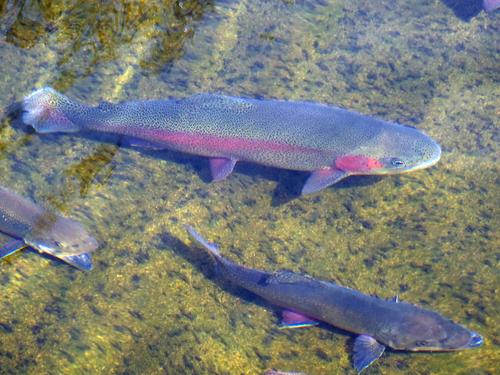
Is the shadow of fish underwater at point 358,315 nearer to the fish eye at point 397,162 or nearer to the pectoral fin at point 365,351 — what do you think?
the pectoral fin at point 365,351

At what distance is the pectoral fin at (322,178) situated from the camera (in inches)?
187

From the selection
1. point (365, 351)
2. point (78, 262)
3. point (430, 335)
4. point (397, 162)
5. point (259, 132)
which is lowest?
point (365, 351)

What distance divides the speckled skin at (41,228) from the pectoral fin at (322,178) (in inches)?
79.8

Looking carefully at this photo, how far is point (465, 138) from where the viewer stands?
5215 mm

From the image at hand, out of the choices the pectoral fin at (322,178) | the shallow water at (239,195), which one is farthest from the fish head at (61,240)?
the pectoral fin at (322,178)

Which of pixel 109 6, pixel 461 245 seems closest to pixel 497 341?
pixel 461 245

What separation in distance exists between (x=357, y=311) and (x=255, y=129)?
1.95 m

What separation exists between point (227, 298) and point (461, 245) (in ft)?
6.99

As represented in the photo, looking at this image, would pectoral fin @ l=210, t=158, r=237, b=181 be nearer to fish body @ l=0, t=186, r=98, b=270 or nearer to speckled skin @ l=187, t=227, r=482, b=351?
speckled skin @ l=187, t=227, r=482, b=351

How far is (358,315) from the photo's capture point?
13.3 ft

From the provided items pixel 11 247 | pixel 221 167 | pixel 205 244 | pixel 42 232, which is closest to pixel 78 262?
pixel 42 232

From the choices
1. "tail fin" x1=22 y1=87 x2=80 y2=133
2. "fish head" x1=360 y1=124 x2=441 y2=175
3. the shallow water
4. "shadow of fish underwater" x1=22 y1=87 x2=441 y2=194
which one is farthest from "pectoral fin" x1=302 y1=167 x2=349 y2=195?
"tail fin" x1=22 y1=87 x2=80 y2=133

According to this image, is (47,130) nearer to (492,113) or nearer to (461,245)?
(461,245)

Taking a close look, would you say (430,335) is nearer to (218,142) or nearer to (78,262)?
(218,142)
